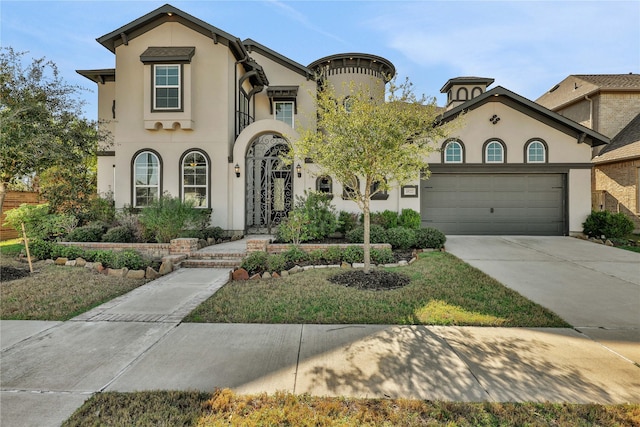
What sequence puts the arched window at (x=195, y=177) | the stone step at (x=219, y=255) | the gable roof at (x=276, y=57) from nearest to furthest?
the stone step at (x=219, y=255) → the arched window at (x=195, y=177) → the gable roof at (x=276, y=57)

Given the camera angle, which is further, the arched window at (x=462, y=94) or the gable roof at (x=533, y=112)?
the arched window at (x=462, y=94)

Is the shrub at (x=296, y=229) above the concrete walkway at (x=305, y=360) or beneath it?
above

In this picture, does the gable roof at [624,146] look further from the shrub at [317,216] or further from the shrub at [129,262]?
the shrub at [129,262]

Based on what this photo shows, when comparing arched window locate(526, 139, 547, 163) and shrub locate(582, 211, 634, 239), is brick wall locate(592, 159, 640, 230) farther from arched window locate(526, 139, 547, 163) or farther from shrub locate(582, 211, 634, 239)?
arched window locate(526, 139, 547, 163)

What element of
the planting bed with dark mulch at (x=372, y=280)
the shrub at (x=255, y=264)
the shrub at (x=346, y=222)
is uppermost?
the shrub at (x=346, y=222)

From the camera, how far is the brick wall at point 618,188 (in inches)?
563

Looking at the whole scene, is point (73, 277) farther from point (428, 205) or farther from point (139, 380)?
point (428, 205)

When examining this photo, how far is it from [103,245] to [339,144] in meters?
7.19

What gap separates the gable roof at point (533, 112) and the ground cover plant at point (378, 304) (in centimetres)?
794

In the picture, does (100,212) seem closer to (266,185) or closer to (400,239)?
(266,185)

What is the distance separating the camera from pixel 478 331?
15.1 feet

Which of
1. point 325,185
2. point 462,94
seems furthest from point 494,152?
point 325,185

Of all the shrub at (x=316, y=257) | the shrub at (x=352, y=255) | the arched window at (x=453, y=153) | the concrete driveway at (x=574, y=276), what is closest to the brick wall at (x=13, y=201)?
the shrub at (x=316, y=257)

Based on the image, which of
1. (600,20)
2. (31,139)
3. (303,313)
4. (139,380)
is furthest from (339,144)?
(600,20)
